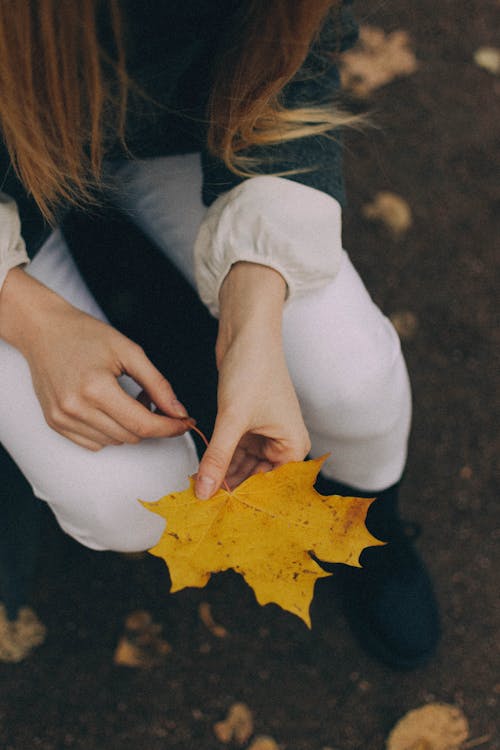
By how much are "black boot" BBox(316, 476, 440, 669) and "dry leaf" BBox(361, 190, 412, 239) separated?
68 cm

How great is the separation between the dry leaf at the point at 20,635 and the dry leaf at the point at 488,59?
1.64m

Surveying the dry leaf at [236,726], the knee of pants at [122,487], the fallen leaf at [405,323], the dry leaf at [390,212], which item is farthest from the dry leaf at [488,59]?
the dry leaf at [236,726]

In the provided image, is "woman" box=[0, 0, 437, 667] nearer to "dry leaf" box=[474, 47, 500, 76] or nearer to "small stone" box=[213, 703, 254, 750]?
"small stone" box=[213, 703, 254, 750]

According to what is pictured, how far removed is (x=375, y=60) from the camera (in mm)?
1727

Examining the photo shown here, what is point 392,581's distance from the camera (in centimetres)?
123

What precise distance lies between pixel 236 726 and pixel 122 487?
1.80 ft

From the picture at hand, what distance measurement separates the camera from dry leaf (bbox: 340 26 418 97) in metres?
1.69

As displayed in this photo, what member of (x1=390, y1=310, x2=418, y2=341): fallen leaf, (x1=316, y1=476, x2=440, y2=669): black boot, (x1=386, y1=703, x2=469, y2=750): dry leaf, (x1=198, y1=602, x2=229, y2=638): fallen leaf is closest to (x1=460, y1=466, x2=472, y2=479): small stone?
(x1=316, y1=476, x2=440, y2=669): black boot

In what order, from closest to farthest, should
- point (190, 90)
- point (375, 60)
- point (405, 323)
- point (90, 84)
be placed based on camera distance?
point (90, 84), point (190, 90), point (405, 323), point (375, 60)

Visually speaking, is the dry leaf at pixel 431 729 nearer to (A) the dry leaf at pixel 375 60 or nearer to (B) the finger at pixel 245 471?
(B) the finger at pixel 245 471

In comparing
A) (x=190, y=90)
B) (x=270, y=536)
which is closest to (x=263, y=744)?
(x=270, y=536)

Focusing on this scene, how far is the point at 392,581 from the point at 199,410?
1.52ft

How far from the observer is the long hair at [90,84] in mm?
676

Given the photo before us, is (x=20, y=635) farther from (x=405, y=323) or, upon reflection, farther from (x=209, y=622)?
(x=405, y=323)
